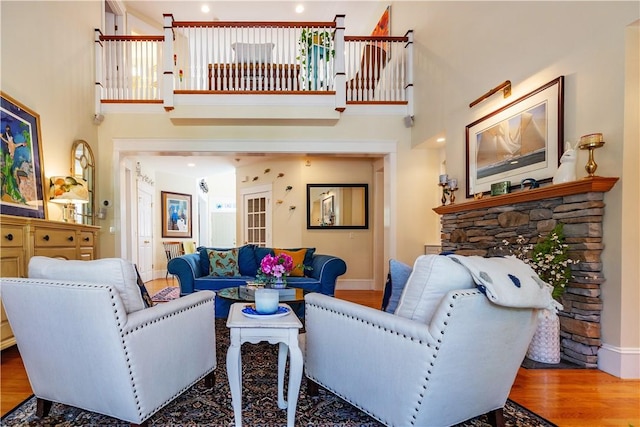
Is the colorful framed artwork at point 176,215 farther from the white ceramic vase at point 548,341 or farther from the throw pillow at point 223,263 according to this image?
the white ceramic vase at point 548,341

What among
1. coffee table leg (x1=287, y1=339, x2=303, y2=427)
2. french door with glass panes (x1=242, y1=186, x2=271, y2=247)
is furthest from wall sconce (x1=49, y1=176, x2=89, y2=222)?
french door with glass panes (x1=242, y1=186, x2=271, y2=247)

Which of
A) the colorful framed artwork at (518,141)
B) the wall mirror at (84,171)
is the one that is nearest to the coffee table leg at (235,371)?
the colorful framed artwork at (518,141)

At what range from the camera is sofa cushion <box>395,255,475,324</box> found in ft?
4.49

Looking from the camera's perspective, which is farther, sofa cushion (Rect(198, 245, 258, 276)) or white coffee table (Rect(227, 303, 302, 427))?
sofa cushion (Rect(198, 245, 258, 276))

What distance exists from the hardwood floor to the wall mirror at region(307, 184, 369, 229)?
13.5 ft

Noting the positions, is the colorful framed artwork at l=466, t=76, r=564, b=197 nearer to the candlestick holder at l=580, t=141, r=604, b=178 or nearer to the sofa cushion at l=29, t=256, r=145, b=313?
the candlestick holder at l=580, t=141, r=604, b=178

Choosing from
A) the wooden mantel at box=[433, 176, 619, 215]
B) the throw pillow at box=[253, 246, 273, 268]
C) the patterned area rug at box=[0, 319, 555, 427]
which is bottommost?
the patterned area rug at box=[0, 319, 555, 427]

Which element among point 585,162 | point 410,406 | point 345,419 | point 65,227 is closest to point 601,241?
point 585,162

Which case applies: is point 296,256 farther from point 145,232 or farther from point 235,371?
point 145,232

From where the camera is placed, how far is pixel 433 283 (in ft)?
4.54

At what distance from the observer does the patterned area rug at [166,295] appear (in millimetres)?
5113

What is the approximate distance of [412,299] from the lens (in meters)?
1.46

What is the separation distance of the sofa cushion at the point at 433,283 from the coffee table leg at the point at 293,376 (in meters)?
0.54

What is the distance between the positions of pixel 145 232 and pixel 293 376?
683 centimetres
